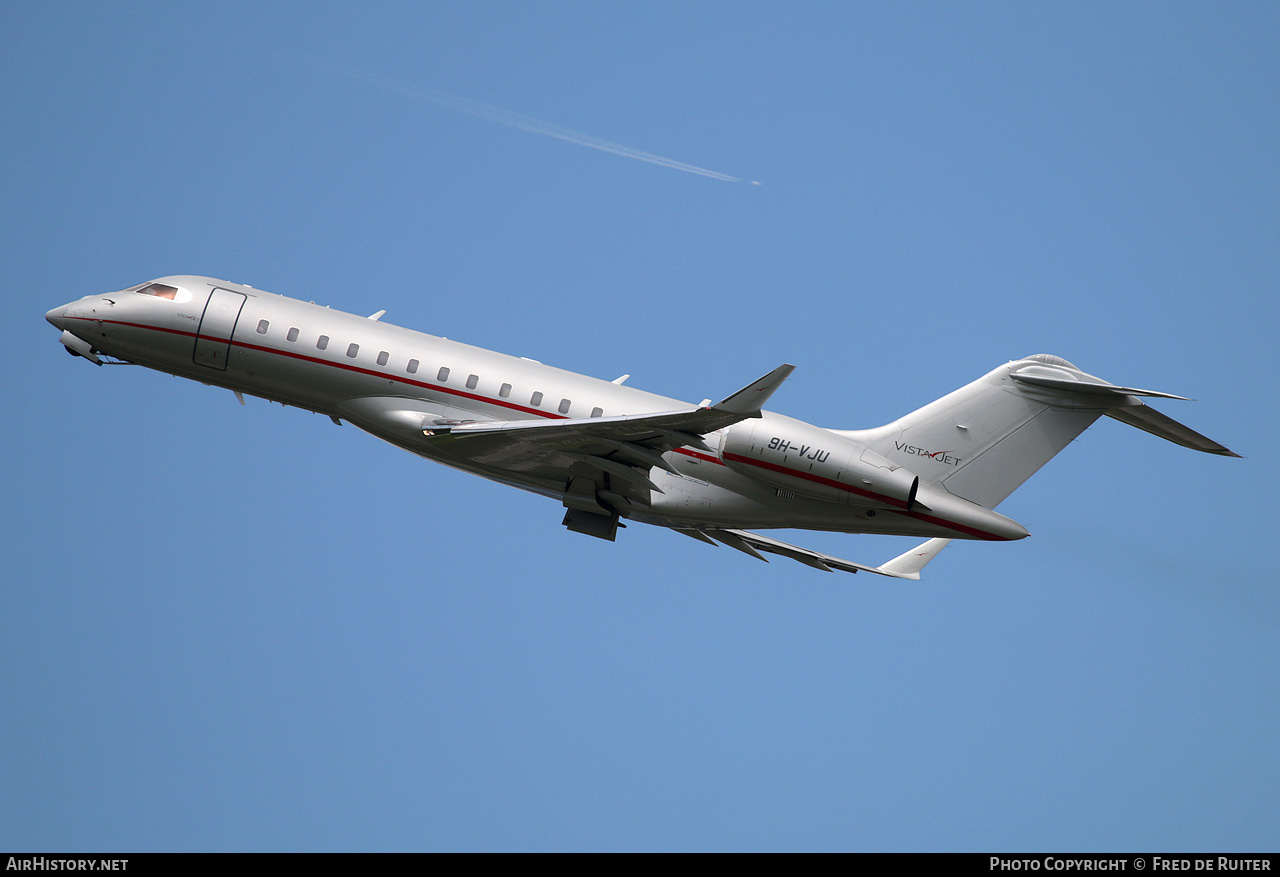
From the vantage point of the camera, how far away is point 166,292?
24.9 metres

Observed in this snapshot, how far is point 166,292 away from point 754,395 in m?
12.5

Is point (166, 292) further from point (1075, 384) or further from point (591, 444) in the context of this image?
point (1075, 384)

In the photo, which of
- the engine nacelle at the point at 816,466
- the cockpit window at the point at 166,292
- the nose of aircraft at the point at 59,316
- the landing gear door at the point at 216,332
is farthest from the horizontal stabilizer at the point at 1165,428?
the nose of aircraft at the point at 59,316

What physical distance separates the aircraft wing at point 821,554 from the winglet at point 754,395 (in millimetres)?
6480

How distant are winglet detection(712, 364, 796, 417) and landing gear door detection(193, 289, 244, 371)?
10.1 meters

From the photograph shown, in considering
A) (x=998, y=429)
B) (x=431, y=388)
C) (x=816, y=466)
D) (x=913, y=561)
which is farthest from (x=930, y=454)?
(x=431, y=388)

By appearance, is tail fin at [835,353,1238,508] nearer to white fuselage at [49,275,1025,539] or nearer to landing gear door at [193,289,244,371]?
white fuselage at [49,275,1025,539]

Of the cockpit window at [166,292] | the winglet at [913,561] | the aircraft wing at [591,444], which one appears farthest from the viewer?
the winglet at [913,561]

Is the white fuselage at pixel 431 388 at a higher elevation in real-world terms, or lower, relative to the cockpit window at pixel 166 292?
lower

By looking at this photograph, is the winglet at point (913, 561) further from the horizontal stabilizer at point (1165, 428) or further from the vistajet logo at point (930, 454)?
the horizontal stabilizer at point (1165, 428)

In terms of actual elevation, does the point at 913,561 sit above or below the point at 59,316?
below

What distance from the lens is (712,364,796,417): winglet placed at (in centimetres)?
1880

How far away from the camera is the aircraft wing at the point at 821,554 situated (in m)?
26.1

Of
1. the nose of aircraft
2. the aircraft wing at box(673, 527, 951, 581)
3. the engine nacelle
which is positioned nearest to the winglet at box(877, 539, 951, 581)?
the aircraft wing at box(673, 527, 951, 581)
